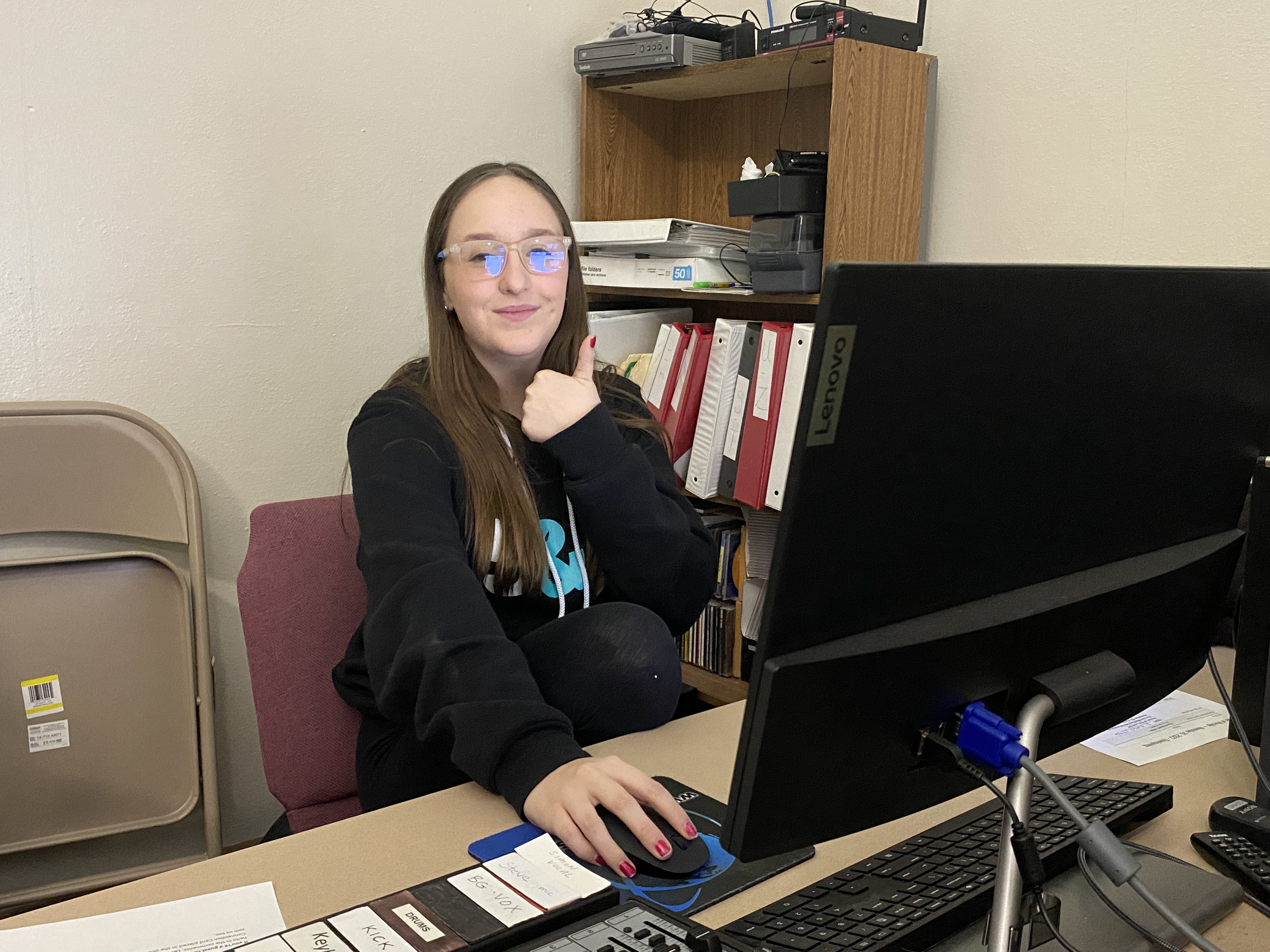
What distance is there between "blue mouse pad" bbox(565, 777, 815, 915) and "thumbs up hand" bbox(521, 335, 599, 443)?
2.19ft

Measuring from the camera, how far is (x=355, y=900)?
0.72m

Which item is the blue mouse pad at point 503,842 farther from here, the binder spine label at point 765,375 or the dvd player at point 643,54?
the dvd player at point 643,54

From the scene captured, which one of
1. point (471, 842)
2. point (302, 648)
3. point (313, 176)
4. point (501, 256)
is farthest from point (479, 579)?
point (313, 176)

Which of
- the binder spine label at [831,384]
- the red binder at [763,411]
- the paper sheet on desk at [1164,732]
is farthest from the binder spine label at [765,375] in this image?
the binder spine label at [831,384]

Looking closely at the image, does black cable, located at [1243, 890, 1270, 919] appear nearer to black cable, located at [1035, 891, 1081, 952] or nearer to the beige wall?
black cable, located at [1035, 891, 1081, 952]

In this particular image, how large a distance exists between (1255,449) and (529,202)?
1.05 meters

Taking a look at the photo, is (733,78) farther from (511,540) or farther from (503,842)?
(503,842)

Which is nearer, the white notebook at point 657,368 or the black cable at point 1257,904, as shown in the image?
the black cable at point 1257,904

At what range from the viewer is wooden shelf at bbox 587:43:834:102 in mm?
1967

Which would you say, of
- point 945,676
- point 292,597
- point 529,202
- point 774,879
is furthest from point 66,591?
point 945,676

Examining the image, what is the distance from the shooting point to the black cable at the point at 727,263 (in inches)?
83.8

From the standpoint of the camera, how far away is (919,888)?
680mm

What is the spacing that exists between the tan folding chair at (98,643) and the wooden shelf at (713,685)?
0.98 m

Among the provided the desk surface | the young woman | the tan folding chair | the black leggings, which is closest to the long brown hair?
the young woman
